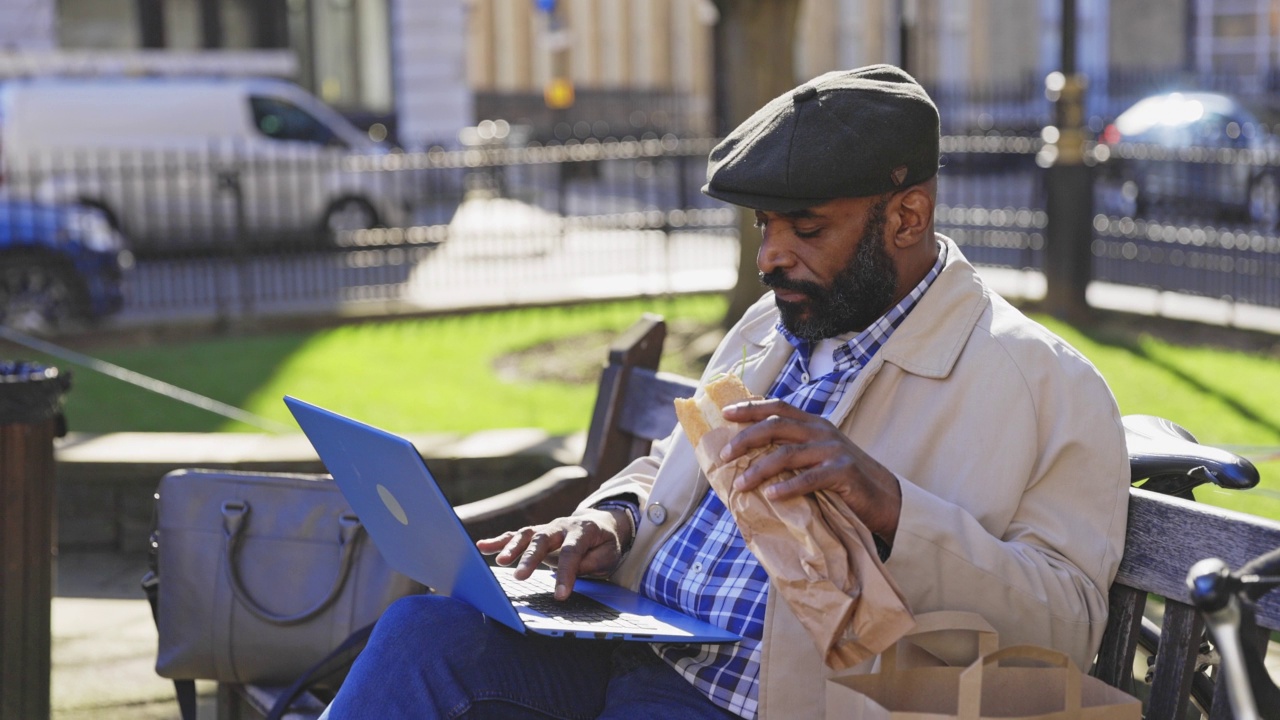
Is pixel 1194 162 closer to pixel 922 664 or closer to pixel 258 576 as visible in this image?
pixel 258 576

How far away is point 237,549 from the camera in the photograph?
3.18 m

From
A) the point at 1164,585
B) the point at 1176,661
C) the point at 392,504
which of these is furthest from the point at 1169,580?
the point at 392,504

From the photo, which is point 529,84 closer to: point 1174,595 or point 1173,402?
point 1173,402

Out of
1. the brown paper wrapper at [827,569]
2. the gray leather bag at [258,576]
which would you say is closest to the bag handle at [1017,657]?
the brown paper wrapper at [827,569]

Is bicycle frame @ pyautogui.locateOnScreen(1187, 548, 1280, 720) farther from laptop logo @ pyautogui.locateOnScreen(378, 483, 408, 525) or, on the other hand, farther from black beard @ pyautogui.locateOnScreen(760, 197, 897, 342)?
laptop logo @ pyautogui.locateOnScreen(378, 483, 408, 525)

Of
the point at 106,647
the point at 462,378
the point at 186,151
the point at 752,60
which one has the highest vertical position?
the point at 752,60

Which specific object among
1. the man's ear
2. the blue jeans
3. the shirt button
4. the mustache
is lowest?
the blue jeans

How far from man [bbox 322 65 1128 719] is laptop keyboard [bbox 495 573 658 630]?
0.14 feet

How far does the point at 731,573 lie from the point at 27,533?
1.79 metres

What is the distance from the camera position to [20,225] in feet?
35.5

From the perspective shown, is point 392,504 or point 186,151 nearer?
point 392,504

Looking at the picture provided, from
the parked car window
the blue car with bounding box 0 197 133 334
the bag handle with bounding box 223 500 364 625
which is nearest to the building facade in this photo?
the parked car window

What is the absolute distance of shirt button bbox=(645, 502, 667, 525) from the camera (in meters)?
2.79

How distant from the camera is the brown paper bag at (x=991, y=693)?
189 centimetres
